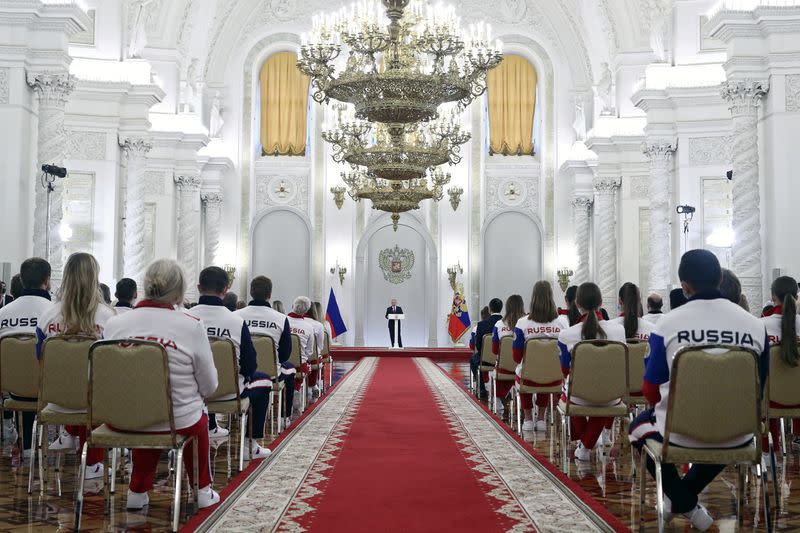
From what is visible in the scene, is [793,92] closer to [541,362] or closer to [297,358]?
[541,362]

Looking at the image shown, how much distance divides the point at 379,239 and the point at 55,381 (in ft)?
63.4

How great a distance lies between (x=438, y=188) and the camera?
15453 mm

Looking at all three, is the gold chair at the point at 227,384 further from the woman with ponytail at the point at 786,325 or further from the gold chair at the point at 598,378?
the woman with ponytail at the point at 786,325

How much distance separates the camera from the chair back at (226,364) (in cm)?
545

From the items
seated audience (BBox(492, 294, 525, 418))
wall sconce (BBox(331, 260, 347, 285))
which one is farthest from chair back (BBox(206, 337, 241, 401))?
wall sconce (BBox(331, 260, 347, 285))

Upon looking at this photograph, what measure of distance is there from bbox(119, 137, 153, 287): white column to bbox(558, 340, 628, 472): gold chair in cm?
1156

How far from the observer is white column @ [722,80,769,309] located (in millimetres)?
11922

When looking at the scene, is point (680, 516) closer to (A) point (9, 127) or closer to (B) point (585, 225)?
(A) point (9, 127)

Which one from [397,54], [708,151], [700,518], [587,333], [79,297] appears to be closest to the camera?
[700,518]

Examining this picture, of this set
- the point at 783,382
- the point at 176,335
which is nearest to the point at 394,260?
the point at 783,382

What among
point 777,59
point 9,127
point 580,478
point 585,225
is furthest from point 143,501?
point 585,225

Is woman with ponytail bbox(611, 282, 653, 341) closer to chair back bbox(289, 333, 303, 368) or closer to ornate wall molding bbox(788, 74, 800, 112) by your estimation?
chair back bbox(289, 333, 303, 368)

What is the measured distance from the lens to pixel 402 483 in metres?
5.36

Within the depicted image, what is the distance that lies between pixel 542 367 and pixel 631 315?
0.88 metres
